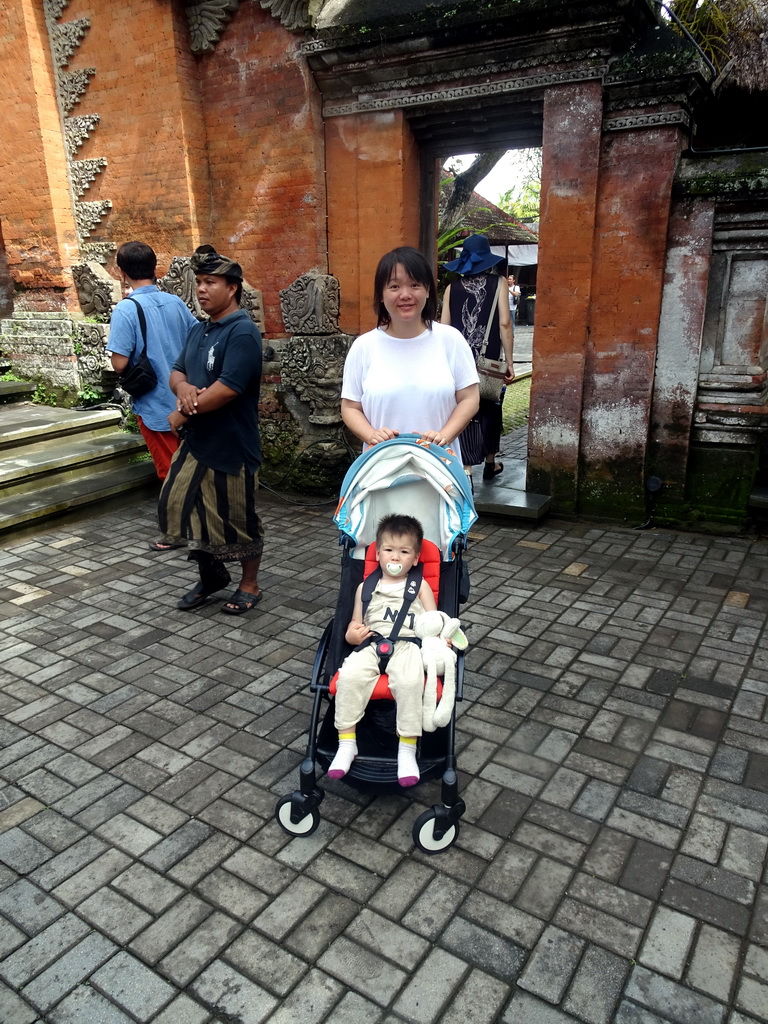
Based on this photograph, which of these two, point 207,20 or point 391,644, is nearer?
point 391,644

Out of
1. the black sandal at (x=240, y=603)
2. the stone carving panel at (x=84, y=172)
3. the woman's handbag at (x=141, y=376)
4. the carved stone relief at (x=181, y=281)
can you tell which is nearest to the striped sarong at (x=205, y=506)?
the black sandal at (x=240, y=603)

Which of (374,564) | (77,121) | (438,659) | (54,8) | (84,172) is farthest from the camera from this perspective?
(84,172)

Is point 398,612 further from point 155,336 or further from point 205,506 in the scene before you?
point 155,336

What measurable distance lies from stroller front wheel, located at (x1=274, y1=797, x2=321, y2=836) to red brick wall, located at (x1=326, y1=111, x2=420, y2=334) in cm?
509

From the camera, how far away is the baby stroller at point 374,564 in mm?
2775

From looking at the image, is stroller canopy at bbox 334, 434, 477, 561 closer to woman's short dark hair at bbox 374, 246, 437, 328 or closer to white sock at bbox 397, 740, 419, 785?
woman's short dark hair at bbox 374, 246, 437, 328

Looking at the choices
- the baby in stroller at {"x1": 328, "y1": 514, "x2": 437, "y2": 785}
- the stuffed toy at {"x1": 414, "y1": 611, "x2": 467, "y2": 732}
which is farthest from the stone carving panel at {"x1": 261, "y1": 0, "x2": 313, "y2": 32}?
the stuffed toy at {"x1": 414, "y1": 611, "x2": 467, "y2": 732}

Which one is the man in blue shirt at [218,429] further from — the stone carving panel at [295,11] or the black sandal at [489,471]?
the stone carving panel at [295,11]

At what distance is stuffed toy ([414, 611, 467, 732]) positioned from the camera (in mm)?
2719

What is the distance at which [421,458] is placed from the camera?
10.2ft

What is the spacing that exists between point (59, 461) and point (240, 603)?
3.27 metres

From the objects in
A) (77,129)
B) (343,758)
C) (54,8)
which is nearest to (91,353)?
(77,129)

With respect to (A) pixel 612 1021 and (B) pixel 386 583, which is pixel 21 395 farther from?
(A) pixel 612 1021

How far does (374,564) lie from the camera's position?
3.08m
